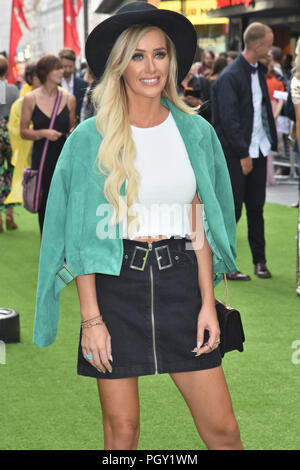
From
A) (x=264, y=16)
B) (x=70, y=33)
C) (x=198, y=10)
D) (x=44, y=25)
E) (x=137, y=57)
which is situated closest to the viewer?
(x=137, y=57)

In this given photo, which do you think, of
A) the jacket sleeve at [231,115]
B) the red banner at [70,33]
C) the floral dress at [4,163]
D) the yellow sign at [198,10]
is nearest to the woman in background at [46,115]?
the floral dress at [4,163]

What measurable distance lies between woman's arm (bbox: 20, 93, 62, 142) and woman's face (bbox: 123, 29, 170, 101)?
5.17m

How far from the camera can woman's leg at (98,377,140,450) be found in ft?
8.42

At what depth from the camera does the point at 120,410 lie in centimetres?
256

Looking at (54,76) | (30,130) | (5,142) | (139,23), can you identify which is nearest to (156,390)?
(139,23)

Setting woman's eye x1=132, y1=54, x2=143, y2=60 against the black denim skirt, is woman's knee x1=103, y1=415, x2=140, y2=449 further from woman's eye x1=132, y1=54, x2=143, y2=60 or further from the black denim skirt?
woman's eye x1=132, y1=54, x2=143, y2=60

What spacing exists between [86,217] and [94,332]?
38cm

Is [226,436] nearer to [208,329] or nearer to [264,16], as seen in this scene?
[208,329]

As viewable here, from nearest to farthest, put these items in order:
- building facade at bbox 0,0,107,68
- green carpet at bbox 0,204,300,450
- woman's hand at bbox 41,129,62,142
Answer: green carpet at bbox 0,204,300,450 → woman's hand at bbox 41,129,62,142 → building facade at bbox 0,0,107,68

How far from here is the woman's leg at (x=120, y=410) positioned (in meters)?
2.57

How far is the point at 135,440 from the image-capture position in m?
2.64

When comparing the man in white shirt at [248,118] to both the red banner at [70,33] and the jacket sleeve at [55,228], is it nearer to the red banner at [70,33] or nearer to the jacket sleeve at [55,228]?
the jacket sleeve at [55,228]

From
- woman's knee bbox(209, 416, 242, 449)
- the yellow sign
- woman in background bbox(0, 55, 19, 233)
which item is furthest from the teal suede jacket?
the yellow sign

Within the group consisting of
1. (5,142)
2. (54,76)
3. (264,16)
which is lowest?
(5,142)
